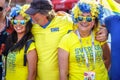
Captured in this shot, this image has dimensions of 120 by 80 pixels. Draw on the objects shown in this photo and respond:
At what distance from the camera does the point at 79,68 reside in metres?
3.83

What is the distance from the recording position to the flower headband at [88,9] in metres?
3.79

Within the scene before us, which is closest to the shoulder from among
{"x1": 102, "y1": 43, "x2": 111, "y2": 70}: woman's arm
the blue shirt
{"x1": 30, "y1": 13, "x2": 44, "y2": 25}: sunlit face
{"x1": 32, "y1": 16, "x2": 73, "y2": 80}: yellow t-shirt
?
{"x1": 32, "y1": 16, "x2": 73, "y2": 80}: yellow t-shirt

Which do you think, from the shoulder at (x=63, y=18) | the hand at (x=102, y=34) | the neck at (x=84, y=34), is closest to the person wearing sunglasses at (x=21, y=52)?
the shoulder at (x=63, y=18)

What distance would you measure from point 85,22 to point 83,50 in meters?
0.31

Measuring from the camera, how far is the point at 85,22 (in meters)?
3.79

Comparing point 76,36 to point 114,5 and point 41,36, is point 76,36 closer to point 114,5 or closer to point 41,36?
point 41,36

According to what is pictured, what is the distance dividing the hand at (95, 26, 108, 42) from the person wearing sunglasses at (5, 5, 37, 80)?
0.78 meters

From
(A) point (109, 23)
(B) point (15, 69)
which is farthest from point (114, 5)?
(B) point (15, 69)

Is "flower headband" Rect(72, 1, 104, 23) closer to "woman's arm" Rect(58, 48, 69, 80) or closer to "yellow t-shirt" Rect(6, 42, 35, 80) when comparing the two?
"woman's arm" Rect(58, 48, 69, 80)

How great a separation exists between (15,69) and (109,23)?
4.22 ft

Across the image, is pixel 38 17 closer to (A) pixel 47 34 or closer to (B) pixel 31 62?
(A) pixel 47 34

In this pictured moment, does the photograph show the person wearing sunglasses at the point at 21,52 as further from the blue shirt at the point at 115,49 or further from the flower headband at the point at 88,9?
the blue shirt at the point at 115,49

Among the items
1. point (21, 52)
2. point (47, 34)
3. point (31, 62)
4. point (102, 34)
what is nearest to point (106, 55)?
point (102, 34)

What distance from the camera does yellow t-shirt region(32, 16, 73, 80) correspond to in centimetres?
405
